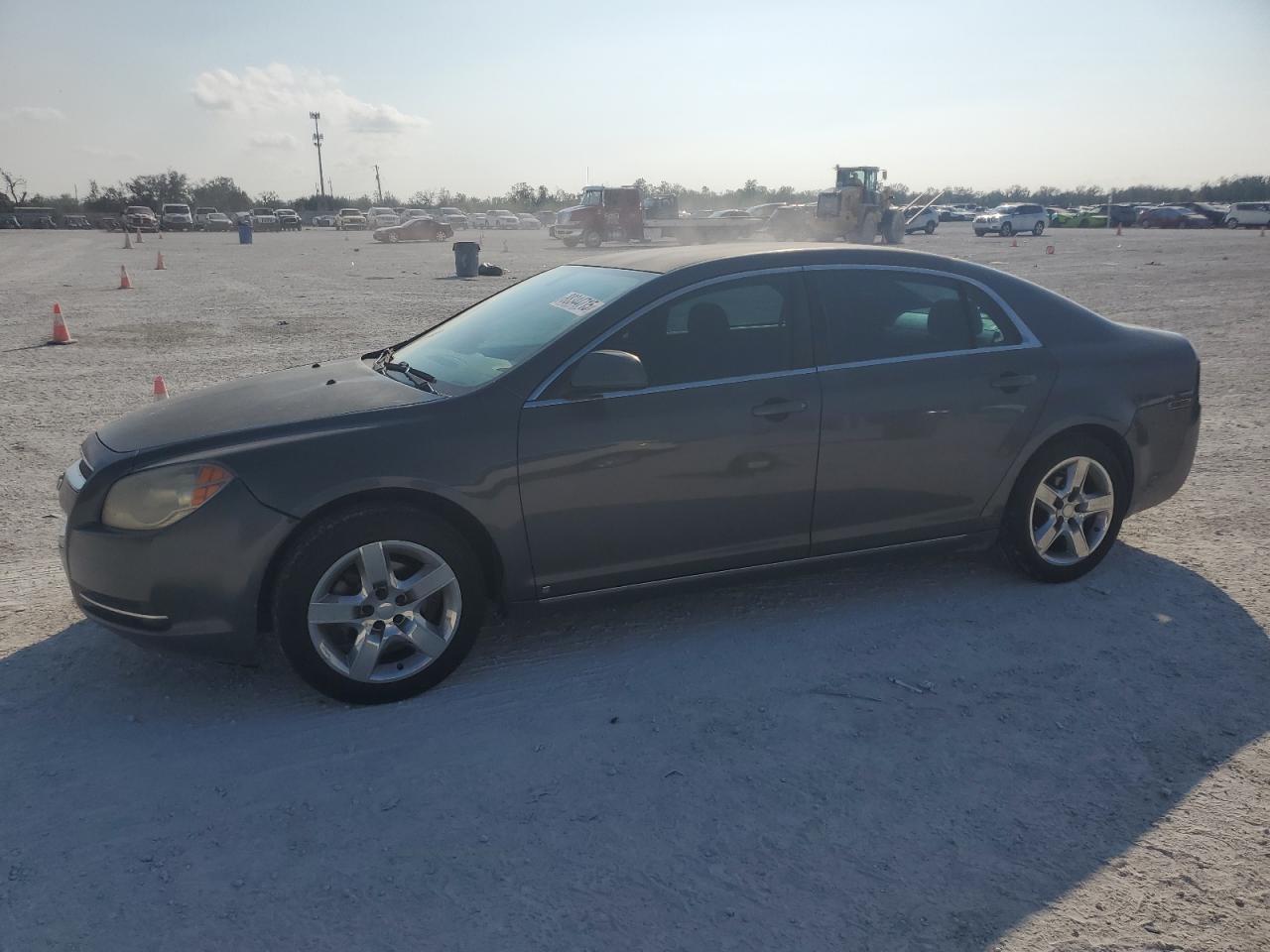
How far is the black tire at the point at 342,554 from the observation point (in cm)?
346

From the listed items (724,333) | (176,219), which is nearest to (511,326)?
(724,333)

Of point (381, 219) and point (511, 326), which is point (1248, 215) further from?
point (511, 326)

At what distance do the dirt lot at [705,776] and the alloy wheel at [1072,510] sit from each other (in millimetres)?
200

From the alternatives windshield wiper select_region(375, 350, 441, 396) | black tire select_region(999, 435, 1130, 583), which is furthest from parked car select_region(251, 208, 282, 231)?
black tire select_region(999, 435, 1130, 583)

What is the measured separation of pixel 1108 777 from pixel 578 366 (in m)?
2.36

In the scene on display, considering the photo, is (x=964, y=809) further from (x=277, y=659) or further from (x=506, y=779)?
(x=277, y=659)

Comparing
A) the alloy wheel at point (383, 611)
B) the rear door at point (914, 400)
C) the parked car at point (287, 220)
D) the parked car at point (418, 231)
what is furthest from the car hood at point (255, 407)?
the parked car at point (287, 220)

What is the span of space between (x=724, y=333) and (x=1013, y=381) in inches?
55.2

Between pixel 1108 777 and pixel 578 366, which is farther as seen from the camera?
pixel 578 366

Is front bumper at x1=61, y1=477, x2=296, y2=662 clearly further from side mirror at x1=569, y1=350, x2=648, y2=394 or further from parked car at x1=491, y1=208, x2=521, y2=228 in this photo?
parked car at x1=491, y1=208, x2=521, y2=228

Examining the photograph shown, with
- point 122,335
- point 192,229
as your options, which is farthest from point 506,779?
point 192,229

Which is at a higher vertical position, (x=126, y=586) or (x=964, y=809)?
(x=126, y=586)

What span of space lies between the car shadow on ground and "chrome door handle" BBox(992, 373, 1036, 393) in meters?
0.99

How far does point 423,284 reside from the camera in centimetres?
2212
